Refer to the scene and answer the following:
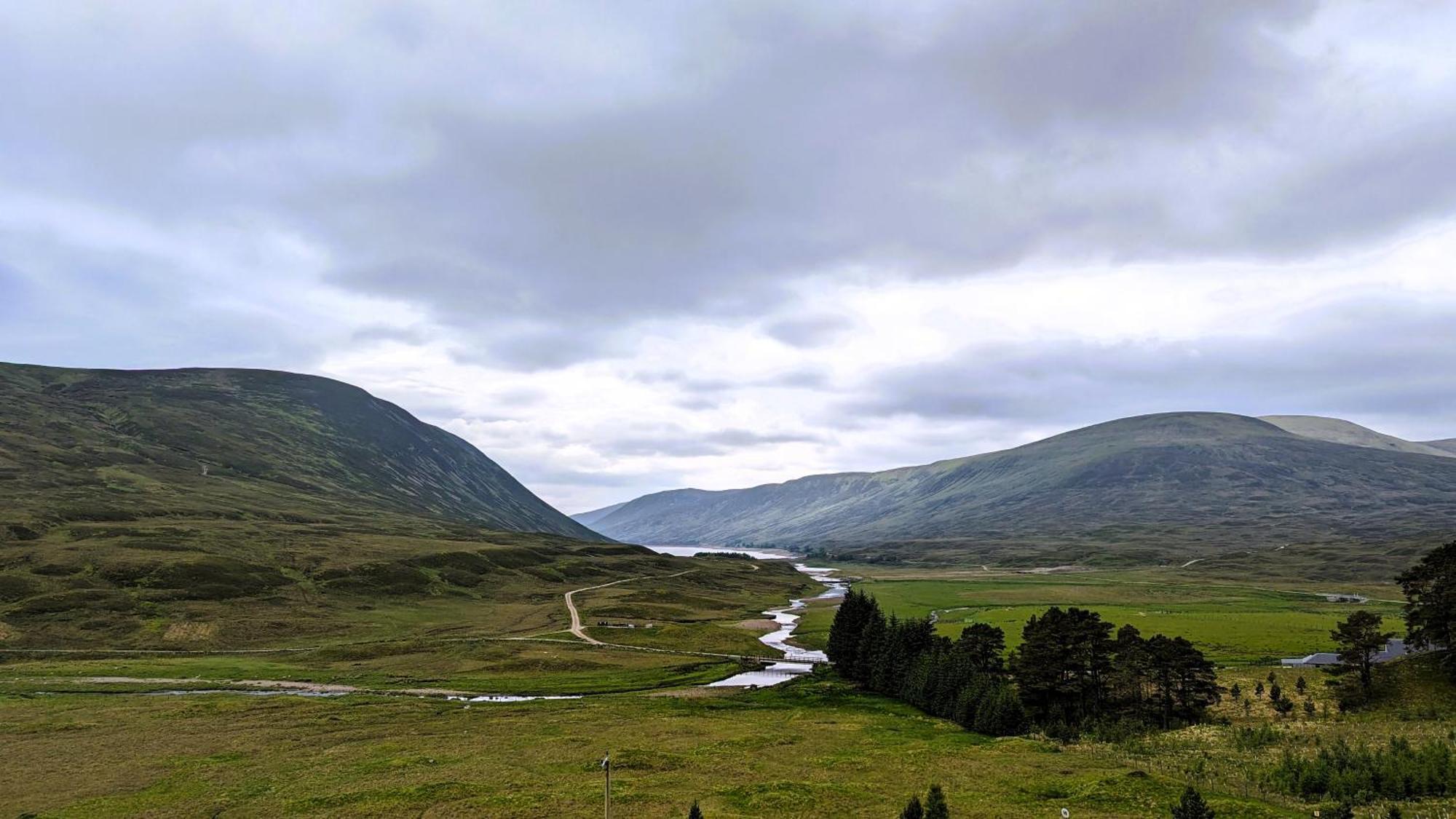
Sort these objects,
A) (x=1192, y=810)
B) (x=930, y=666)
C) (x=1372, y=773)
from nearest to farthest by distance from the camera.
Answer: (x=1192, y=810)
(x=1372, y=773)
(x=930, y=666)

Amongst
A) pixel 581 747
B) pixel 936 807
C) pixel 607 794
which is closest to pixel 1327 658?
pixel 936 807

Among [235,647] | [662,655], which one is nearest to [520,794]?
[662,655]

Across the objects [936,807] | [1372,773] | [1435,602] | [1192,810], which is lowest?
[1372,773]

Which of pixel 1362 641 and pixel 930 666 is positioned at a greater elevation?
pixel 1362 641

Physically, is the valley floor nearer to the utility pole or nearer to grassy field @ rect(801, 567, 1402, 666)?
the utility pole

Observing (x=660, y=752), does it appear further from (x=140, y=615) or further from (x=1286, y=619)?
(x=1286, y=619)

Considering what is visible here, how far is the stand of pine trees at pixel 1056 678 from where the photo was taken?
76000 millimetres

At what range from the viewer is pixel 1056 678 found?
84.0 metres

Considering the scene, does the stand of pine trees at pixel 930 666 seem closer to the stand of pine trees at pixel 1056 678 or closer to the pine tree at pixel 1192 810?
the stand of pine trees at pixel 1056 678

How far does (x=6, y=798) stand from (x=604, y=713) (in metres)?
47.9

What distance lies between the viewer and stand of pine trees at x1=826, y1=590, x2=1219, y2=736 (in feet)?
249

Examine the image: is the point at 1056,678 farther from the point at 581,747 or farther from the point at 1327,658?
the point at 581,747

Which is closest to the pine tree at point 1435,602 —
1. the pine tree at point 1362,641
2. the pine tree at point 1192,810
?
the pine tree at point 1362,641

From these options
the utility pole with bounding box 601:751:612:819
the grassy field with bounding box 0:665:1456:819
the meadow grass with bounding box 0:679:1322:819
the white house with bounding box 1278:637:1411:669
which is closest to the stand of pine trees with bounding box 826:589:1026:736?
the meadow grass with bounding box 0:679:1322:819
